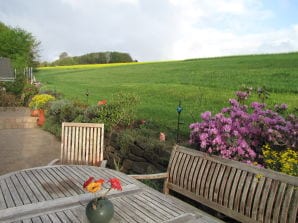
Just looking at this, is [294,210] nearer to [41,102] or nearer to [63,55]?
[41,102]

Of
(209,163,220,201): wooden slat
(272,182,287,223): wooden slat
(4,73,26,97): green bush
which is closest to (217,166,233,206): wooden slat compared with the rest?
(209,163,220,201): wooden slat

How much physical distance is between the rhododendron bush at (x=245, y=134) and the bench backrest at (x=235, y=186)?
240 millimetres

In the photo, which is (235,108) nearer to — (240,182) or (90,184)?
(240,182)

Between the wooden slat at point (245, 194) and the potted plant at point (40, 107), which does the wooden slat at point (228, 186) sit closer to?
the wooden slat at point (245, 194)

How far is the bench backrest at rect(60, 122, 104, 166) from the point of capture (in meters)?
5.13

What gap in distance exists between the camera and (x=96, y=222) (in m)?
2.21

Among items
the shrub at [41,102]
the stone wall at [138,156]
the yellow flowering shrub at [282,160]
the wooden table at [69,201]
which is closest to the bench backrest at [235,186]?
the yellow flowering shrub at [282,160]

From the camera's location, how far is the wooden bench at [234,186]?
3.00 metres

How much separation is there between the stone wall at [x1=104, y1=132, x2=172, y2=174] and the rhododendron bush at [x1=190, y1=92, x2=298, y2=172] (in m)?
1.05

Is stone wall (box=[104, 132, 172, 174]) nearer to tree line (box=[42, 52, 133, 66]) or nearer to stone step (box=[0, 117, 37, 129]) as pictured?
stone step (box=[0, 117, 37, 129])

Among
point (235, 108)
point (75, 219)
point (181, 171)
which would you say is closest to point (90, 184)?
point (75, 219)

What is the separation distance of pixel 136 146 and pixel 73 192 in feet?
9.19

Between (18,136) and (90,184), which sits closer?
(90,184)

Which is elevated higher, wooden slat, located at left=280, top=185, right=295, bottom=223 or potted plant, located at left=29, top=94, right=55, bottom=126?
wooden slat, located at left=280, top=185, right=295, bottom=223
